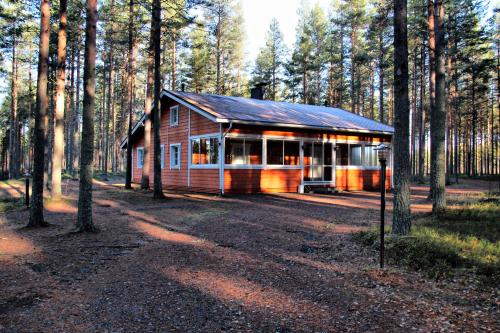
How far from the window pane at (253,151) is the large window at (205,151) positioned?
142 centimetres

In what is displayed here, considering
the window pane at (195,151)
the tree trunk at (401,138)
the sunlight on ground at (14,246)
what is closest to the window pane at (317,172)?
the window pane at (195,151)

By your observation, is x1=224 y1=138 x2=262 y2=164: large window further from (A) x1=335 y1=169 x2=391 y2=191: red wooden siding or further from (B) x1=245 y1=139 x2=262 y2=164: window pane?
(A) x1=335 y1=169 x2=391 y2=191: red wooden siding

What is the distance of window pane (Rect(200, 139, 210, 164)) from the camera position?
59.5ft

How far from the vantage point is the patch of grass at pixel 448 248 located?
5516mm

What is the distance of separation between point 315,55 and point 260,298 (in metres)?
36.3

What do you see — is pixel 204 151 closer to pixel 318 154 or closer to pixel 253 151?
pixel 253 151

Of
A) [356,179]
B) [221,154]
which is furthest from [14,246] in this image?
[356,179]

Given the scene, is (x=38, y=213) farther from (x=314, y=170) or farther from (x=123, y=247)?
(x=314, y=170)

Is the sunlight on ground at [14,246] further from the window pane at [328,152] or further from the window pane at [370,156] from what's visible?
the window pane at [370,156]

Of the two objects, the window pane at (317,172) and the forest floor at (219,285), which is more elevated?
the window pane at (317,172)

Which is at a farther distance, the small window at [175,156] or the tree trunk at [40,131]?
the small window at [175,156]

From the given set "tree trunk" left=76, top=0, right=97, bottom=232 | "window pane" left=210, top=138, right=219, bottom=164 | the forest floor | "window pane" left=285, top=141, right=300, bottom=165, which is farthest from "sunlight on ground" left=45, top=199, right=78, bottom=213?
"window pane" left=285, top=141, right=300, bottom=165

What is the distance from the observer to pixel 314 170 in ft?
65.4

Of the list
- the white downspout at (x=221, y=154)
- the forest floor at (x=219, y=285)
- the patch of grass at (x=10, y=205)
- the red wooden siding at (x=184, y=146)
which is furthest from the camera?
the red wooden siding at (x=184, y=146)
